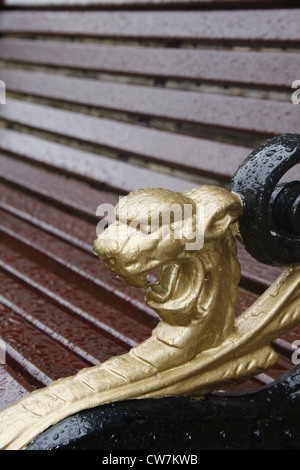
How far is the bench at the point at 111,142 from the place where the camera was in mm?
1854

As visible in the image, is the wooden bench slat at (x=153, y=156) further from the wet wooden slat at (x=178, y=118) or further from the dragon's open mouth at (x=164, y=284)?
the dragon's open mouth at (x=164, y=284)

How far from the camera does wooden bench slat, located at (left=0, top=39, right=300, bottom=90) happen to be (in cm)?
224

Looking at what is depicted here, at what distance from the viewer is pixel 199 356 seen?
1221 millimetres

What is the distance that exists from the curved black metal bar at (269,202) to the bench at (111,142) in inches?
20.5

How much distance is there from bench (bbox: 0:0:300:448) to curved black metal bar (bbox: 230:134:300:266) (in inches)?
20.5

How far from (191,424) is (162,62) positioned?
6.65ft

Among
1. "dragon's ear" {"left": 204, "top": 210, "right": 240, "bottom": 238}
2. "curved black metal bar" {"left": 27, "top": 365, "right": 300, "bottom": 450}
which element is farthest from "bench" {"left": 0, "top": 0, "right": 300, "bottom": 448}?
"dragon's ear" {"left": 204, "top": 210, "right": 240, "bottom": 238}

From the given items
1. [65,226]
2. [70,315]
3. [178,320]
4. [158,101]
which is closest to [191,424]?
[178,320]

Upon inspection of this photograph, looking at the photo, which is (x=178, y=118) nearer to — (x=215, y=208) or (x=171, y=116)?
(x=171, y=116)

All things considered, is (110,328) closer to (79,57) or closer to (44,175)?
(44,175)

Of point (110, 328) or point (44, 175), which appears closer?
point (110, 328)

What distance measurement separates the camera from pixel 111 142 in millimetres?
3057

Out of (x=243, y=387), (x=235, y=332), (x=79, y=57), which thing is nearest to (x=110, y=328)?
(x=243, y=387)
